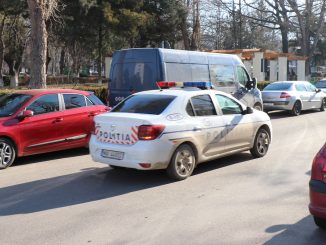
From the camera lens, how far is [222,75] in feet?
50.1

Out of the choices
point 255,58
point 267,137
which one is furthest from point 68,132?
point 255,58

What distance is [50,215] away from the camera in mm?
5930

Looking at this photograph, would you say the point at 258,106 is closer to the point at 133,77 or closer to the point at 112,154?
the point at 133,77

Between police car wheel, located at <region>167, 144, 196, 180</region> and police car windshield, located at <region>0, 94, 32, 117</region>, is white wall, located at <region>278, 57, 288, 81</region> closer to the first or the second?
police car windshield, located at <region>0, 94, 32, 117</region>

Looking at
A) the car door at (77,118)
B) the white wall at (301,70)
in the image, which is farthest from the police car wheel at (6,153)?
the white wall at (301,70)

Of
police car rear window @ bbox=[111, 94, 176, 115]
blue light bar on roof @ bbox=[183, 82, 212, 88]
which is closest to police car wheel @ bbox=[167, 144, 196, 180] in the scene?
police car rear window @ bbox=[111, 94, 176, 115]

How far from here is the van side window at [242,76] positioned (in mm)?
16000

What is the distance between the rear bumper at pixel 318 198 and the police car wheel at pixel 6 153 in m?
6.16

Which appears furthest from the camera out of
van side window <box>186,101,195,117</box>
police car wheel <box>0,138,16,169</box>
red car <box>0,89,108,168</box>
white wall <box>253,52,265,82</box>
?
white wall <box>253,52,265,82</box>

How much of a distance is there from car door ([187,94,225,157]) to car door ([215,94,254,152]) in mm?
194

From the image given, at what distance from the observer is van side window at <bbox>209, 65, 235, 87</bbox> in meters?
A: 14.8

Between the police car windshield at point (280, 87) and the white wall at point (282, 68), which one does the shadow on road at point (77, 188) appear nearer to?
the police car windshield at point (280, 87)

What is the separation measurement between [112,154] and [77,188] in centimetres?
76

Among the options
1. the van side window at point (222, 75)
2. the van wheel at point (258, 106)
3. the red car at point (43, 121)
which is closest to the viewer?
the red car at point (43, 121)
